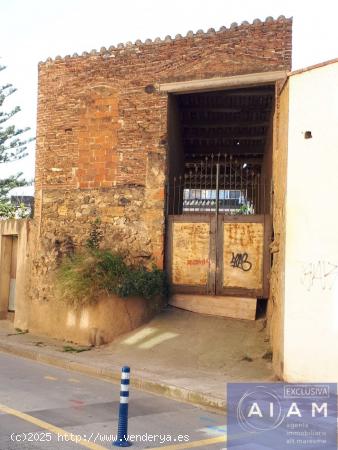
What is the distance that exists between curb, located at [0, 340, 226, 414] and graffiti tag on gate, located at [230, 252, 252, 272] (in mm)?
4004

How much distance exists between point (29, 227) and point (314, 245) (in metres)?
8.72

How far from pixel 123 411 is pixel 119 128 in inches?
361

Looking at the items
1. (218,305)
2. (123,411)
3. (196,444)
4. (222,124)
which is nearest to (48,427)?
(123,411)

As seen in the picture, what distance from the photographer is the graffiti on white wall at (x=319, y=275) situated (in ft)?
29.0

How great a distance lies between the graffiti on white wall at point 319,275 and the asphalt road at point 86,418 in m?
2.64

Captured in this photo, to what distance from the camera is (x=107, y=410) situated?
25.1ft

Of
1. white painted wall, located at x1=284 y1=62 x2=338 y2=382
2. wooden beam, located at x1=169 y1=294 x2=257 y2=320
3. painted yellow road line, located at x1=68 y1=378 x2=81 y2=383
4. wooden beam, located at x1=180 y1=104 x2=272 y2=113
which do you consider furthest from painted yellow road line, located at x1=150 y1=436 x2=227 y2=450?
wooden beam, located at x1=180 y1=104 x2=272 y2=113

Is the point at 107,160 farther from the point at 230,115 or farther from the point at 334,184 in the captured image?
the point at 334,184

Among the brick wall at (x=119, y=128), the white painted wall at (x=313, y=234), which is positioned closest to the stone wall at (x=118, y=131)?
the brick wall at (x=119, y=128)

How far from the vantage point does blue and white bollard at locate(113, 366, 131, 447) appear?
19.4 ft

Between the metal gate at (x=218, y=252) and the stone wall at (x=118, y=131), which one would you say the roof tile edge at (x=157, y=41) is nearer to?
the stone wall at (x=118, y=131)

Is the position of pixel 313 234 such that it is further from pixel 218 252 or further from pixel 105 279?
pixel 105 279

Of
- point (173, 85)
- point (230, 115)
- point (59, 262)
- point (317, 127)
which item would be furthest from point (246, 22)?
point (59, 262)

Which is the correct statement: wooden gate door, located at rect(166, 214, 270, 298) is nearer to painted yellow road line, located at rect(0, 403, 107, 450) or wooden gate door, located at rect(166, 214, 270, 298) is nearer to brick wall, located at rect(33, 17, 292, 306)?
brick wall, located at rect(33, 17, 292, 306)
